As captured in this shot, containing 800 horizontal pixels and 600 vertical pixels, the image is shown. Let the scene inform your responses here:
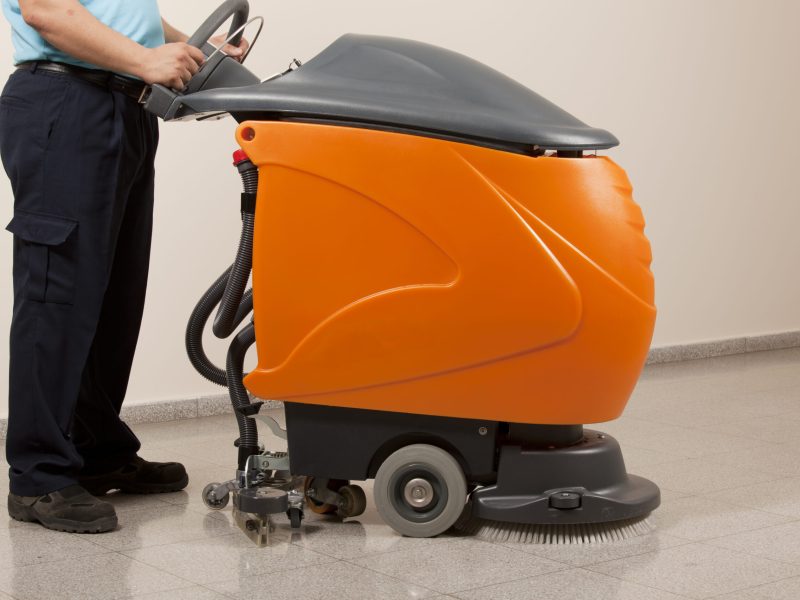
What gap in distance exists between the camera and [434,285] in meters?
1.83

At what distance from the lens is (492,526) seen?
1.95 metres

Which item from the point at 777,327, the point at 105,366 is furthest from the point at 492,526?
the point at 777,327

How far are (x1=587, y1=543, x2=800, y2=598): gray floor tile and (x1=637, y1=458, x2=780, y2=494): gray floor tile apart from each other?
47 centimetres

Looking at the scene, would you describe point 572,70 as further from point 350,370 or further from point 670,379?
point 350,370

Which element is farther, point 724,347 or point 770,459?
point 724,347

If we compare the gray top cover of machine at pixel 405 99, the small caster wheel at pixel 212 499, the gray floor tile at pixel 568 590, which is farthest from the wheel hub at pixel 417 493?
the gray top cover of machine at pixel 405 99

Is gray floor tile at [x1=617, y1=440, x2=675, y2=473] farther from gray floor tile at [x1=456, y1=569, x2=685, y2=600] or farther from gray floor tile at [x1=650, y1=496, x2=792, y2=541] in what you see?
gray floor tile at [x1=456, y1=569, x2=685, y2=600]

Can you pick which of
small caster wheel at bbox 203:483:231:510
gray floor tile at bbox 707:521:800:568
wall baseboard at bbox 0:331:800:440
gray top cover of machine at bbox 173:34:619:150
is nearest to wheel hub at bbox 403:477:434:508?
small caster wheel at bbox 203:483:231:510

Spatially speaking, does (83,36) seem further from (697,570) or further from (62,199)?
(697,570)

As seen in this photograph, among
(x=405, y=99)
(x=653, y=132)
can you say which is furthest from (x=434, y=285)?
(x=653, y=132)

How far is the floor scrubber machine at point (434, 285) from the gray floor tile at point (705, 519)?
12 cm

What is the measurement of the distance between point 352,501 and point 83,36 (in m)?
0.94

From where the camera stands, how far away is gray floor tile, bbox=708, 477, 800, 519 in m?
2.17

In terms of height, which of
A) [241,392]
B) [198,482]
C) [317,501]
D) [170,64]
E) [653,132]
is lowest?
[198,482]
